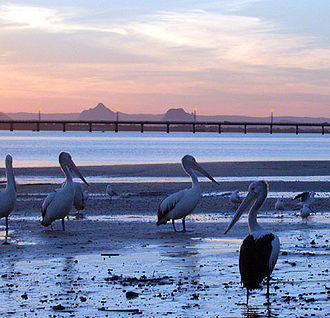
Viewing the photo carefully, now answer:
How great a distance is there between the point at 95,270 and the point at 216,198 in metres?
9.13

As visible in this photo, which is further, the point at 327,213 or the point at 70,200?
the point at 327,213

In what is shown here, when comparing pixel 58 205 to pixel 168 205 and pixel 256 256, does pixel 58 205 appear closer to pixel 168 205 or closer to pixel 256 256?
pixel 168 205

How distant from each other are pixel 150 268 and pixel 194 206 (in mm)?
3502

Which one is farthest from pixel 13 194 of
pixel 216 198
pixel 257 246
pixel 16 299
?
pixel 216 198

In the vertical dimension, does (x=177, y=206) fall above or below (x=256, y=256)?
below

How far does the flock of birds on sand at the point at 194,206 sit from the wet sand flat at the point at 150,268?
0.25 m

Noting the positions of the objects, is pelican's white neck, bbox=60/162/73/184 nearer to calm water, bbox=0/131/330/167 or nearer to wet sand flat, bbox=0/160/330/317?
wet sand flat, bbox=0/160/330/317

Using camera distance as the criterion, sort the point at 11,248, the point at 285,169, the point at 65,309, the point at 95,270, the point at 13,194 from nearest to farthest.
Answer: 1. the point at 65,309
2. the point at 95,270
3. the point at 11,248
4. the point at 13,194
5. the point at 285,169

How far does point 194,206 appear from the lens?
10664mm

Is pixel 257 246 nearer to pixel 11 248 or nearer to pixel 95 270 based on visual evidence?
pixel 95 270

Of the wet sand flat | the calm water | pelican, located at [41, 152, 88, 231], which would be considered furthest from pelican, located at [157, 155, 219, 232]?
the calm water

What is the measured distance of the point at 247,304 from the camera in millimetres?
5723

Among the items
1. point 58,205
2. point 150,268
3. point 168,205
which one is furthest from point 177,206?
point 150,268

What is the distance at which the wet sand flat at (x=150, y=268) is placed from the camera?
5617 millimetres
